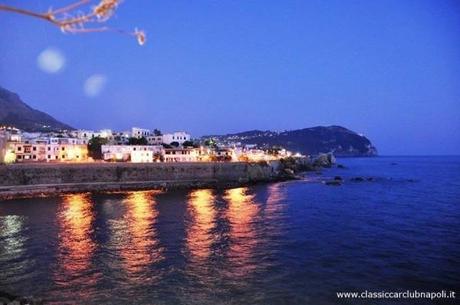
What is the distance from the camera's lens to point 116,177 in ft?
197

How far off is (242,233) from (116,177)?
3840 centimetres

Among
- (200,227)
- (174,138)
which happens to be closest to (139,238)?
(200,227)

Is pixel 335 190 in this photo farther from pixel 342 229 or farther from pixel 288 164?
pixel 288 164

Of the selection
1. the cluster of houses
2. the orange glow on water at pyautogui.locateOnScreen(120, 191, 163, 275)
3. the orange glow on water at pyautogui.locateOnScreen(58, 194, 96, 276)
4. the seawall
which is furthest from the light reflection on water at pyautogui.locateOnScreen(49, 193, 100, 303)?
the cluster of houses

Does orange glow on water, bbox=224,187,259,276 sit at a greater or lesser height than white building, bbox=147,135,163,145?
lesser

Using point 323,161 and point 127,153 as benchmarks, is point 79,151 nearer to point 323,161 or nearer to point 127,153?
point 127,153

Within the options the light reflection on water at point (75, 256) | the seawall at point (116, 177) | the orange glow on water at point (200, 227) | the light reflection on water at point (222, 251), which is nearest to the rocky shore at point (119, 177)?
the seawall at point (116, 177)

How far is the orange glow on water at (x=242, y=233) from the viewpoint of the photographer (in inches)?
750

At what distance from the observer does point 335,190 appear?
182 ft

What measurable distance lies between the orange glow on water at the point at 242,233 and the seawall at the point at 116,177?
1826cm

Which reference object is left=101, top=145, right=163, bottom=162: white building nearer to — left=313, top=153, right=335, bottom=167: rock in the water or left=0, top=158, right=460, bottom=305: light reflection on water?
left=0, top=158, right=460, bottom=305: light reflection on water

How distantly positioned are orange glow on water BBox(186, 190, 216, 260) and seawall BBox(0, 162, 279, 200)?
1629 cm

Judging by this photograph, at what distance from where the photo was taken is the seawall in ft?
171

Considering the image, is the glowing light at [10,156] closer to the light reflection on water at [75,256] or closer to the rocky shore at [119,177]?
the rocky shore at [119,177]
